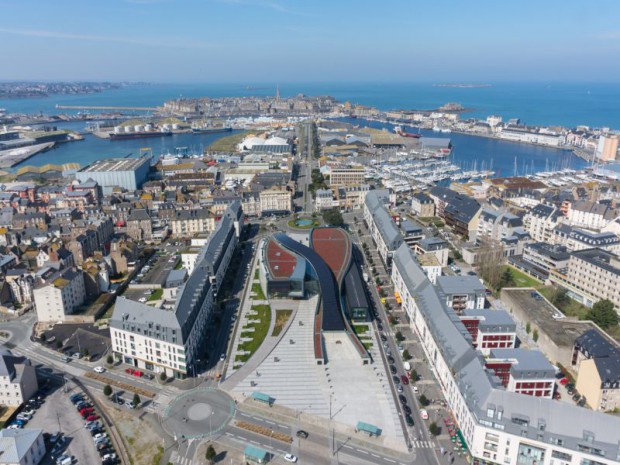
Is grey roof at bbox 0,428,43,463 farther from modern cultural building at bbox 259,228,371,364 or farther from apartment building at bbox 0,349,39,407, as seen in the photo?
modern cultural building at bbox 259,228,371,364

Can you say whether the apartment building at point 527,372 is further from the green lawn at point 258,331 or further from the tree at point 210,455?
the tree at point 210,455

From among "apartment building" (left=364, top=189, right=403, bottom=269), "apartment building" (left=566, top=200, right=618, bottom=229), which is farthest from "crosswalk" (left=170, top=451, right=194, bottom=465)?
"apartment building" (left=566, top=200, right=618, bottom=229)

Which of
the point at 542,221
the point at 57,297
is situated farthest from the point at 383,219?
the point at 57,297

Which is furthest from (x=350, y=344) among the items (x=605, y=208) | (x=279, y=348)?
(x=605, y=208)

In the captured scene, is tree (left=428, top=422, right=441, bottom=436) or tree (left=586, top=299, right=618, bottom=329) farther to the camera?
tree (left=586, top=299, right=618, bottom=329)

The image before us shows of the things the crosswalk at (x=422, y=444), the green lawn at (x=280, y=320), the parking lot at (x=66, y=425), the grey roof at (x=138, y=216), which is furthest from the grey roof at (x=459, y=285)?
the grey roof at (x=138, y=216)

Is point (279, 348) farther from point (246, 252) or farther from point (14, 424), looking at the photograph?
point (246, 252)

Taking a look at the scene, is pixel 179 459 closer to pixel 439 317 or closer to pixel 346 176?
pixel 439 317
